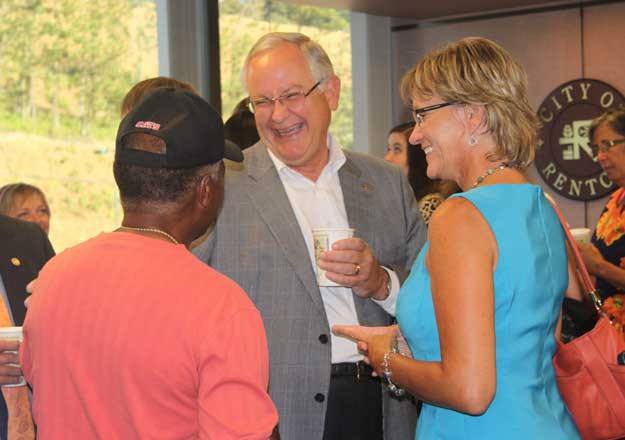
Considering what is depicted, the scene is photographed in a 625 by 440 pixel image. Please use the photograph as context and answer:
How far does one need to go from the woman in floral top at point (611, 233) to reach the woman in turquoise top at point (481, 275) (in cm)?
210

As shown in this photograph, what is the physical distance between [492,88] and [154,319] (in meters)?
0.91

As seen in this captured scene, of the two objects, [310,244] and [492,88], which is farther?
[310,244]

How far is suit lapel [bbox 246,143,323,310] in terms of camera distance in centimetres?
257

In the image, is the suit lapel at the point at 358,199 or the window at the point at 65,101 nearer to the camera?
the suit lapel at the point at 358,199

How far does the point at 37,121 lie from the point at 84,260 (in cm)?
410

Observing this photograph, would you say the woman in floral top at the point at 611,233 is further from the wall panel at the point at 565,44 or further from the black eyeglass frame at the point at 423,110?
the wall panel at the point at 565,44

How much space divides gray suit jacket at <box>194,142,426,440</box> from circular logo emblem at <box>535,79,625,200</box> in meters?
5.10

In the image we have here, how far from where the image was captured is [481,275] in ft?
5.75

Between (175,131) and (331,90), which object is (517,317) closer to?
(175,131)

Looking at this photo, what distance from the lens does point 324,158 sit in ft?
9.32

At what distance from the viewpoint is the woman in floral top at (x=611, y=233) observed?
4258 mm

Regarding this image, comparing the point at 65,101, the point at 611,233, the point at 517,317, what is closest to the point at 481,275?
the point at 517,317

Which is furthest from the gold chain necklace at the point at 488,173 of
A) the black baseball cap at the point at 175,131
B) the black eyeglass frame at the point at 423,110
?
the black baseball cap at the point at 175,131

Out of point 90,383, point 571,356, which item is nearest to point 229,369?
point 90,383
